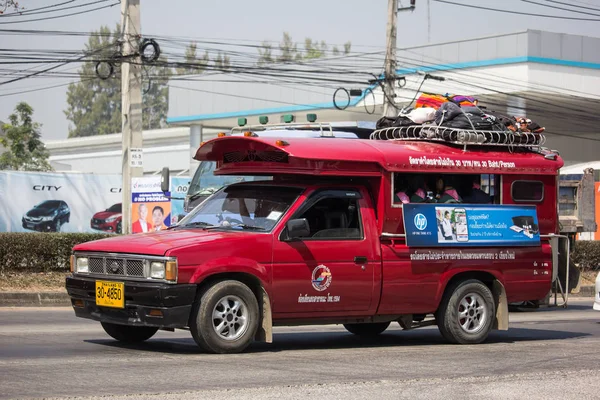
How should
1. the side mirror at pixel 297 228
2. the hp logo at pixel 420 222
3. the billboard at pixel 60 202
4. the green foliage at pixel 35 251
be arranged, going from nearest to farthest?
1. the side mirror at pixel 297 228
2. the hp logo at pixel 420 222
3. the green foliage at pixel 35 251
4. the billboard at pixel 60 202

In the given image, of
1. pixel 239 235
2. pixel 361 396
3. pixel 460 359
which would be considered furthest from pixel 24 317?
pixel 361 396

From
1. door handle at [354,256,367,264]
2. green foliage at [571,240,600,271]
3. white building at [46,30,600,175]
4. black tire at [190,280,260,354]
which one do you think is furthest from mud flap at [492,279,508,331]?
white building at [46,30,600,175]

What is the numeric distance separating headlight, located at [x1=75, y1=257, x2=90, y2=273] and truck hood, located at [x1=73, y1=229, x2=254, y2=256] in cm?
10

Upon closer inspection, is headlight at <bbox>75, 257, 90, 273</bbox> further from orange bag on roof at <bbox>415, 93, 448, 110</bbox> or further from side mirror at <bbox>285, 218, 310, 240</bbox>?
orange bag on roof at <bbox>415, 93, 448, 110</bbox>

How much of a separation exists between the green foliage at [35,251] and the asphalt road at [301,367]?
605cm

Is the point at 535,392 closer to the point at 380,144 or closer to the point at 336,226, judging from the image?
the point at 336,226

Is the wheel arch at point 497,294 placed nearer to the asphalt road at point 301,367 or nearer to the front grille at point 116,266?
the asphalt road at point 301,367

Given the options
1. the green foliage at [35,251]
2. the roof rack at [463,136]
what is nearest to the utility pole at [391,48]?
the green foliage at [35,251]

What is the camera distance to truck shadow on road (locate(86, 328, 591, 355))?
1058cm

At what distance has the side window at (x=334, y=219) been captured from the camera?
1073cm

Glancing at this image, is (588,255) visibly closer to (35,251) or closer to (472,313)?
(35,251)

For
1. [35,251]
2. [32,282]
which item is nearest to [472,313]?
[32,282]

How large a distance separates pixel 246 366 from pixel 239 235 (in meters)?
1.57

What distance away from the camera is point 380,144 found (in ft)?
37.8
